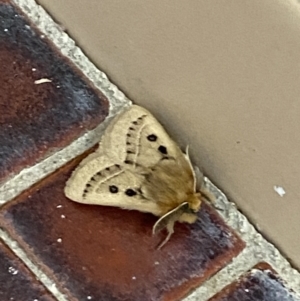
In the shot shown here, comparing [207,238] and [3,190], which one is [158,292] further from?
[3,190]

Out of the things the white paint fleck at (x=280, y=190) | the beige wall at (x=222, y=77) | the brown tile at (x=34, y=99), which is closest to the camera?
the beige wall at (x=222, y=77)

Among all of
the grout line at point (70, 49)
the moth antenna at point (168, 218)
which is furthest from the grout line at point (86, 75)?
the moth antenna at point (168, 218)

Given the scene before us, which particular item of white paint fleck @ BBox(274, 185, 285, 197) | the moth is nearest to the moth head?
the moth

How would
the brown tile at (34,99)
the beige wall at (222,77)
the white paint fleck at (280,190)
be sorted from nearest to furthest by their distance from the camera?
the beige wall at (222,77), the white paint fleck at (280,190), the brown tile at (34,99)

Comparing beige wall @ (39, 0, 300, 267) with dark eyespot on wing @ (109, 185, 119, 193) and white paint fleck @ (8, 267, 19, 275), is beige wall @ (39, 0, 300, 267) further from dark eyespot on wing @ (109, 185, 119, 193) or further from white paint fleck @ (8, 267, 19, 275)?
white paint fleck @ (8, 267, 19, 275)

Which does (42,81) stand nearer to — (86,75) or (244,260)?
(86,75)

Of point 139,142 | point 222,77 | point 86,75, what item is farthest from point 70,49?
point 222,77

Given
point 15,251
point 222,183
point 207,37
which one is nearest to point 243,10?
point 207,37

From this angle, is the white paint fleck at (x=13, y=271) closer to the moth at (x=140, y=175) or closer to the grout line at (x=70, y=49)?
the moth at (x=140, y=175)
